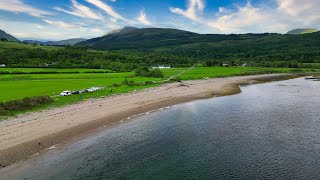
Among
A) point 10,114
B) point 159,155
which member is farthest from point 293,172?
point 10,114

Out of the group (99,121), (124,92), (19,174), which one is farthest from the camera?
(124,92)

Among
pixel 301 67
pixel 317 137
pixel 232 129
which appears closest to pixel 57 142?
pixel 232 129

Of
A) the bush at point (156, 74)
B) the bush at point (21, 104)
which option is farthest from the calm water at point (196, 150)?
the bush at point (156, 74)

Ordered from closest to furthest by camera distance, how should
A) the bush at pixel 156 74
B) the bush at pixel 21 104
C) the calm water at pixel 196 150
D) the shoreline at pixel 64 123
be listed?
the calm water at pixel 196 150 → the shoreline at pixel 64 123 → the bush at pixel 21 104 → the bush at pixel 156 74

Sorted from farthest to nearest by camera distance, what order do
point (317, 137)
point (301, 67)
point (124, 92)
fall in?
1. point (301, 67)
2. point (124, 92)
3. point (317, 137)

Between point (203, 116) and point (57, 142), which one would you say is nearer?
point (57, 142)

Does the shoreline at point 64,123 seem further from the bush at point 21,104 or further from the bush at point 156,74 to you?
the bush at point 156,74

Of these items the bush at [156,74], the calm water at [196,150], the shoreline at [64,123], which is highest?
the bush at [156,74]

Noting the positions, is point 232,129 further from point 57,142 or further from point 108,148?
point 57,142
